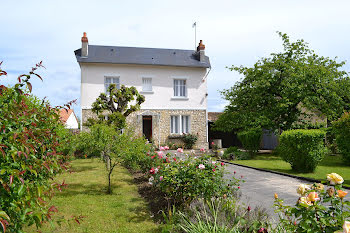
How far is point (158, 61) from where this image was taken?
19.8 metres

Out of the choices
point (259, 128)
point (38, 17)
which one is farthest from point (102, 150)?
point (259, 128)

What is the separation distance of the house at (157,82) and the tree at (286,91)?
3319 millimetres

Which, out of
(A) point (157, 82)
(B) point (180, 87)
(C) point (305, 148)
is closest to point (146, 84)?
(A) point (157, 82)

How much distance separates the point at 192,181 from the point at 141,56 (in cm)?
1658

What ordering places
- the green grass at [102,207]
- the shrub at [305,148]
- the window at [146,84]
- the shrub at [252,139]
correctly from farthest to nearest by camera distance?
the window at [146,84]
the shrub at [252,139]
the shrub at [305,148]
the green grass at [102,207]

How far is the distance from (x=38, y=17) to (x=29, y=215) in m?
3.74

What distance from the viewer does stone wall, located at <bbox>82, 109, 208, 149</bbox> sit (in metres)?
19.0

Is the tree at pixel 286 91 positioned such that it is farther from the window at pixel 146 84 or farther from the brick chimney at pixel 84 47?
the brick chimney at pixel 84 47

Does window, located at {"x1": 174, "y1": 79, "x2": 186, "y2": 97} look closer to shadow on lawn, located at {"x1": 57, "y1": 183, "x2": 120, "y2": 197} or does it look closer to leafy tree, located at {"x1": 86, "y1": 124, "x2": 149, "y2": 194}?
shadow on lawn, located at {"x1": 57, "y1": 183, "x2": 120, "y2": 197}

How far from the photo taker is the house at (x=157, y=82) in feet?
59.9

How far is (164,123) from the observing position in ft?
64.0

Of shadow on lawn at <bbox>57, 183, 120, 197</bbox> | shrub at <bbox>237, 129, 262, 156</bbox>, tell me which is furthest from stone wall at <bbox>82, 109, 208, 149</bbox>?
shadow on lawn at <bbox>57, 183, 120, 197</bbox>

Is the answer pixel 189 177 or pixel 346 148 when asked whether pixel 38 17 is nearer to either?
pixel 189 177

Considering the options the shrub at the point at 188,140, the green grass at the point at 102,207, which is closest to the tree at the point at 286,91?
the shrub at the point at 188,140
